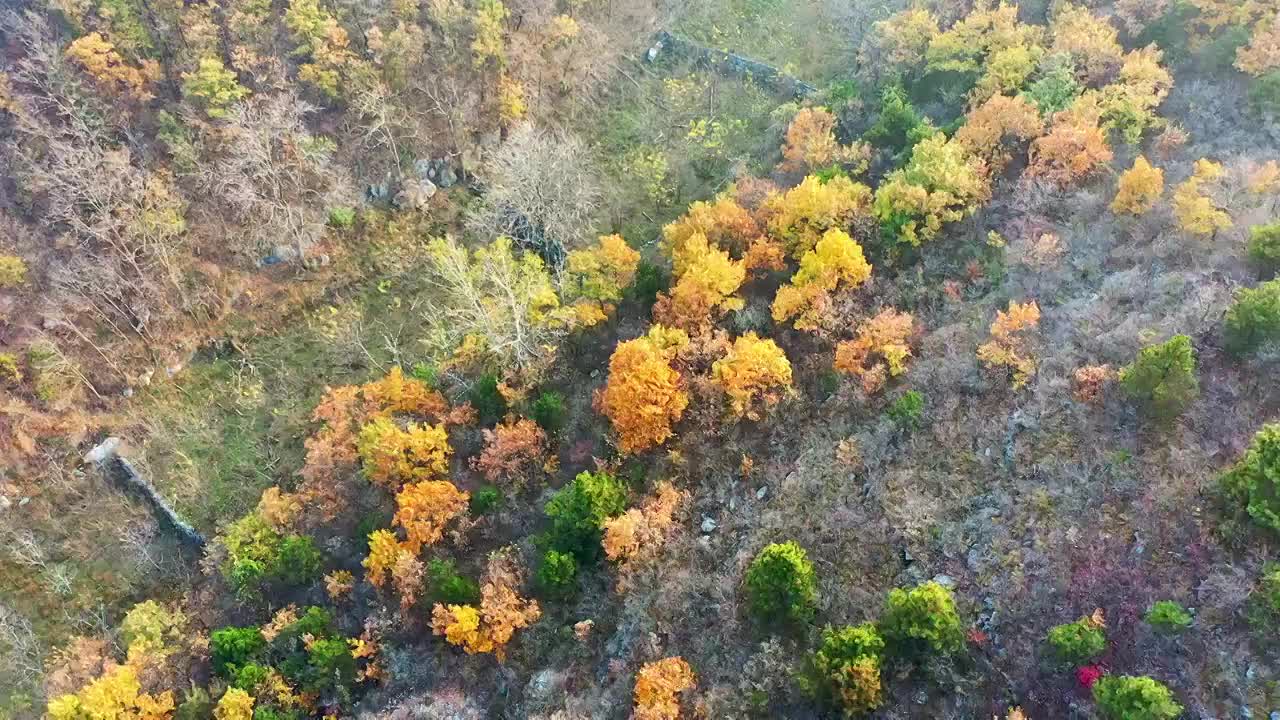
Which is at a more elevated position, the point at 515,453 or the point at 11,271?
the point at 11,271

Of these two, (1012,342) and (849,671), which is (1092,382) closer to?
(1012,342)

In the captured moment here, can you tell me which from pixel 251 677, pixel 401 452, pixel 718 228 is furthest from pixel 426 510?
pixel 718 228

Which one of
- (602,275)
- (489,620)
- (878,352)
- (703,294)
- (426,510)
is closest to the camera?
(489,620)

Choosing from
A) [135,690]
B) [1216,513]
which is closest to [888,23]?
[1216,513]

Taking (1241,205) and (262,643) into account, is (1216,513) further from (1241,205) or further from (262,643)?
(262,643)

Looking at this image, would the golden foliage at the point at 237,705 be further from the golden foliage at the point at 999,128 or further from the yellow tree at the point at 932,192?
the golden foliage at the point at 999,128

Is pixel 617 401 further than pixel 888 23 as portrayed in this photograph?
No
